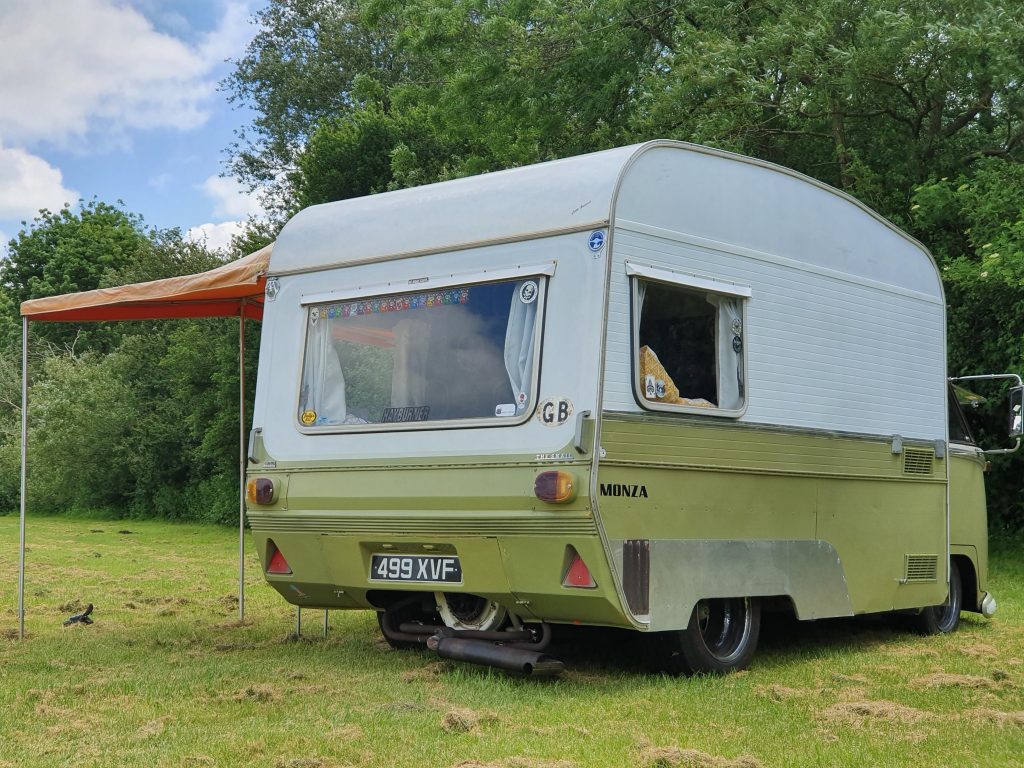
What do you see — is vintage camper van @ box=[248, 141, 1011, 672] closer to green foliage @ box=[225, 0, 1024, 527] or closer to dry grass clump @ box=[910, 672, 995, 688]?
dry grass clump @ box=[910, 672, 995, 688]

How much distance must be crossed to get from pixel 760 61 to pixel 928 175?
2.90 meters

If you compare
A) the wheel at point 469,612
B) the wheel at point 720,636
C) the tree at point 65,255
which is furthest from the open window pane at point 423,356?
the tree at point 65,255

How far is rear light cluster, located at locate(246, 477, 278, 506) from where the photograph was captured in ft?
25.8

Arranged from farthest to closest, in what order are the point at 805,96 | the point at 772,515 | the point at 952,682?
the point at 805,96 → the point at 772,515 → the point at 952,682

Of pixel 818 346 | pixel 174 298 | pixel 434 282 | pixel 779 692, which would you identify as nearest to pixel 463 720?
pixel 779 692

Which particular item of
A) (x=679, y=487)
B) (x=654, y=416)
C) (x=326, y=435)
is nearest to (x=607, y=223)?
(x=654, y=416)

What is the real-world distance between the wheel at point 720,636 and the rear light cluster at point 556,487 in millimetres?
1285

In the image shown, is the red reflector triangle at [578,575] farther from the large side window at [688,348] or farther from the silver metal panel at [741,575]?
the large side window at [688,348]

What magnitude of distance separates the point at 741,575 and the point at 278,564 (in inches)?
115

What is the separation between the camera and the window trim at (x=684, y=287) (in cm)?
689

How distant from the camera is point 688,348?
7.30 meters

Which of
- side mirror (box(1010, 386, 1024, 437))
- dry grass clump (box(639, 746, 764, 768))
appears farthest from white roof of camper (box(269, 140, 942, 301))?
dry grass clump (box(639, 746, 764, 768))

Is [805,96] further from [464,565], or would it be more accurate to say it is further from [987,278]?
[464,565]

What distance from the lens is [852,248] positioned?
852cm
